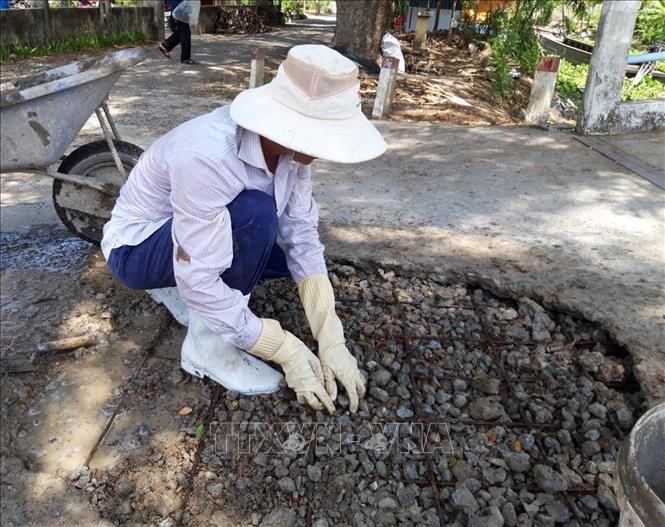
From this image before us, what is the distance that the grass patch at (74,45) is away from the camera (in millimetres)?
9088

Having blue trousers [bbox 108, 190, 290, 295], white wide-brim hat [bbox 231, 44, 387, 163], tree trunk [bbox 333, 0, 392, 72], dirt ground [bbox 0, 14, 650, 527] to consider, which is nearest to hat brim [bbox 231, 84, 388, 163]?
white wide-brim hat [bbox 231, 44, 387, 163]

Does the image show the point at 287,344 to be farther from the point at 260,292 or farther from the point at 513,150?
the point at 513,150

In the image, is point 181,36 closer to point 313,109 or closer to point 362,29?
point 362,29

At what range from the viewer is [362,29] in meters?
8.47

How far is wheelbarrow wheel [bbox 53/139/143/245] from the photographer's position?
2.78 m

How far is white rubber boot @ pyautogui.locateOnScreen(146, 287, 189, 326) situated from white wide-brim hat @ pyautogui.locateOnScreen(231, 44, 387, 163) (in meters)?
1.02

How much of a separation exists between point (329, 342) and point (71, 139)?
1542 mm

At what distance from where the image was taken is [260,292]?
267 centimetres

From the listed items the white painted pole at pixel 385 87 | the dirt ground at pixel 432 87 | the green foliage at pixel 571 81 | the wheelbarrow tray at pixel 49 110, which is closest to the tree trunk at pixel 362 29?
the dirt ground at pixel 432 87

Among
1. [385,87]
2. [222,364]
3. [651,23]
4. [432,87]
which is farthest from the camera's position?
[651,23]

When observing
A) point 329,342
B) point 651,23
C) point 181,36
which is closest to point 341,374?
point 329,342

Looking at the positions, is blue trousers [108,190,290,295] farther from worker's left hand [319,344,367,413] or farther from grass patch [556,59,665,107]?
grass patch [556,59,665,107]

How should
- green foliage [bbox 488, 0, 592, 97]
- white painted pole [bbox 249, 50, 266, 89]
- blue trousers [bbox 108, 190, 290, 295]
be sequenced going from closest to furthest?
blue trousers [bbox 108, 190, 290, 295]
white painted pole [bbox 249, 50, 266, 89]
green foliage [bbox 488, 0, 592, 97]

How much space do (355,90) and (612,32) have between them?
166 inches
